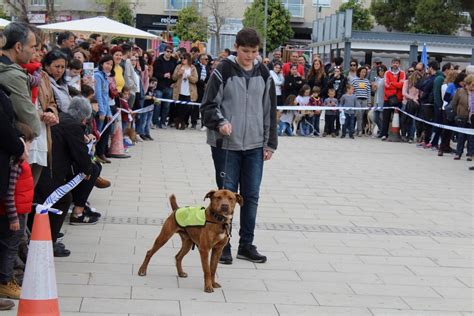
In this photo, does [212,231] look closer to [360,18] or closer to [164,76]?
[164,76]

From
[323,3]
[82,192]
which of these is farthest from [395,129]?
[323,3]

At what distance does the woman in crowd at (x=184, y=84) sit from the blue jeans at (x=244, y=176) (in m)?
12.8

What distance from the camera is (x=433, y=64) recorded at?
19.0 metres

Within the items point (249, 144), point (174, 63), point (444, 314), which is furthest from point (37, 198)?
point (174, 63)

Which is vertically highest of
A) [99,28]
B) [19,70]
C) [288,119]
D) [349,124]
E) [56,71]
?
[99,28]

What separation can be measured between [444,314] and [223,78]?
2605 millimetres

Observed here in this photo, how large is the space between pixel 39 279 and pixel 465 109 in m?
12.5

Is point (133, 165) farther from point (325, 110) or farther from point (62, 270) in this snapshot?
point (325, 110)

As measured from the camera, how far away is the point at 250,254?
280 inches

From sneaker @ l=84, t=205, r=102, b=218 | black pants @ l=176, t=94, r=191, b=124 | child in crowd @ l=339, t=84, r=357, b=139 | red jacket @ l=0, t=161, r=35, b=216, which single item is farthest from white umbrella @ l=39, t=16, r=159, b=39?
red jacket @ l=0, t=161, r=35, b=216

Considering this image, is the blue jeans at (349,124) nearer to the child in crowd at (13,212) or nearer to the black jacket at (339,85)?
the black jacket at (339,85)

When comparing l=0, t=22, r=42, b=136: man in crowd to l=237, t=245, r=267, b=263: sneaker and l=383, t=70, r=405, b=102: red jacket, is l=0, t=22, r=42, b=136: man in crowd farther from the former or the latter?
l=383, t=70, r=405, b=102: red jacket

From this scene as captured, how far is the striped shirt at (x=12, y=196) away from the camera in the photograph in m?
5.29

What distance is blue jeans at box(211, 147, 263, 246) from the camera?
6.94m
